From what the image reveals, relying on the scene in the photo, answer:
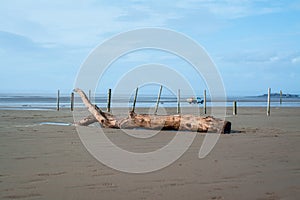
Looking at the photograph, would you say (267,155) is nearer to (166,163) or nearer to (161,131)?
(166,163)

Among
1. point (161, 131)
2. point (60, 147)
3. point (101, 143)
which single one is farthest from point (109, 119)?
point (60, 147)

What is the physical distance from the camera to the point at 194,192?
16.4 ft

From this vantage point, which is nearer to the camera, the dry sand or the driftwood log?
the dry sand

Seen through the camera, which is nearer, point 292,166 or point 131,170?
point 131,170

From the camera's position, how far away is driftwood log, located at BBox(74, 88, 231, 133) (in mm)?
12375

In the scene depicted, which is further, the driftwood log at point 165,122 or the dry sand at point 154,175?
the driftwood log at point 165,122

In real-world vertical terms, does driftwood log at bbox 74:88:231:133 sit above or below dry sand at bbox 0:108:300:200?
above

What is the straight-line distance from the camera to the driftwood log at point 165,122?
12.4 meters

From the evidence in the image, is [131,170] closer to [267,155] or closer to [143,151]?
[143,151]

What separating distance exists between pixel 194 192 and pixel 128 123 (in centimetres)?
885

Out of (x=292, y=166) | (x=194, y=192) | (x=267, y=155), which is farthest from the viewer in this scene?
(x=267, y=155)

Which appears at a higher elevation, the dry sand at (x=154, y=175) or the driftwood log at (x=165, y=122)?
the driftwood log at (x=165, y=122)

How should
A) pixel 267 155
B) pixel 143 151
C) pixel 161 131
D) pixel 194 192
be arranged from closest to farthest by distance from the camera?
1. pixel 194 192
2. pixel 267 155
3. pixel 143 151
4. pixel 161 131

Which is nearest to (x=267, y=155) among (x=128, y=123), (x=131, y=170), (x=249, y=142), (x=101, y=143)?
(x=249, y=142)
